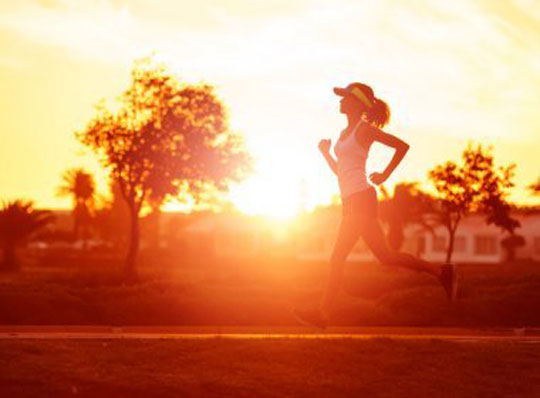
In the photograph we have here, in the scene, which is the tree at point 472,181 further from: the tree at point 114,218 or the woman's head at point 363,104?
the tree at point 114,218

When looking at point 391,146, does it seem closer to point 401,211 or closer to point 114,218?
point 401,211

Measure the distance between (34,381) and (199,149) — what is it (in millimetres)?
43012

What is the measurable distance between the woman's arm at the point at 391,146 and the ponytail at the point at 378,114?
1.05 feet

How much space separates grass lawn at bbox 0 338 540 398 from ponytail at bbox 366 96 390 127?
8.20ft

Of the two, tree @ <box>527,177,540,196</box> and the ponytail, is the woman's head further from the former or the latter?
tree @ <box>527,177,540,196</box>

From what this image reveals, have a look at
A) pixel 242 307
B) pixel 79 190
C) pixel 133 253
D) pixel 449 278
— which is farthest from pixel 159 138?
pixel 79 190

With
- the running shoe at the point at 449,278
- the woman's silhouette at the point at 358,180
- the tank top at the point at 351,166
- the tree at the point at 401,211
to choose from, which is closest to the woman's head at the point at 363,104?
the woman's silhouette at the point at 358,180

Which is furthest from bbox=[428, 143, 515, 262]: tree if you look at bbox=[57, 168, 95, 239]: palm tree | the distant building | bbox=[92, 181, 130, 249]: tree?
bbox=[57, 168, 95, 239]: palm tree

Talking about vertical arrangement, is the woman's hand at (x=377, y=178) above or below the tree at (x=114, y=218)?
below

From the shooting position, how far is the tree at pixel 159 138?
50969 mm

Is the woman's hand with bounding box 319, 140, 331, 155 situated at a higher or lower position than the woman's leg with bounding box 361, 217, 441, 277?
higher

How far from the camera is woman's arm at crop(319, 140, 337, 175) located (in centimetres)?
1029

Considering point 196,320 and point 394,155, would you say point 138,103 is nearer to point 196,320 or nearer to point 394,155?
point 196,320

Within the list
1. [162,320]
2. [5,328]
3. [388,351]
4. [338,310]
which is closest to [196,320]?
[162,320]
